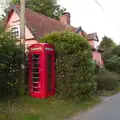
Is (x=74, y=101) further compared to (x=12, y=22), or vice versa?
(x=12, y=22)

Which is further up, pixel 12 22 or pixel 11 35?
pixel 12 22

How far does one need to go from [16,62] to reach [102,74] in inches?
327

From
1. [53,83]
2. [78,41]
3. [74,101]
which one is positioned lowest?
[74,101]

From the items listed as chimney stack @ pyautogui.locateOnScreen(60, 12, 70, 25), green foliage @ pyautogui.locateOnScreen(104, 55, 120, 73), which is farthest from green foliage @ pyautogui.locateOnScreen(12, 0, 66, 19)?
green foliage @ pyautogui.locateOnScreen(104, 55, 120, 73)

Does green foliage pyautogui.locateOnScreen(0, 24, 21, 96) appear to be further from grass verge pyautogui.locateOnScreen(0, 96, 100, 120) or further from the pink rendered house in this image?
the pink rendered house

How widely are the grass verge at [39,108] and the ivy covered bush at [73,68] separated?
1.79 feet

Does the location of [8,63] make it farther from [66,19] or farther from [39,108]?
[66,19]

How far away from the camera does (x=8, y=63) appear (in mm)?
11430

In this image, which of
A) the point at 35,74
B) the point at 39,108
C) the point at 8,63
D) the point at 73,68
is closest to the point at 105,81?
the point at 73,68

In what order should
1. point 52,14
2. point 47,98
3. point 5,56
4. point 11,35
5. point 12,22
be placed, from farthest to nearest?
point 52,14
point 12,22
point 47,98
point 11,35
point 5,56

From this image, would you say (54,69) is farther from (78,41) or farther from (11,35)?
(11,35)

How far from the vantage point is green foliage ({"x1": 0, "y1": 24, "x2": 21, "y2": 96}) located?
1067 centimetres

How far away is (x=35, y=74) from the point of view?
12.7 meters

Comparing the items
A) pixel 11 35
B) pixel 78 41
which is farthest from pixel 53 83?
pixel 11 35
